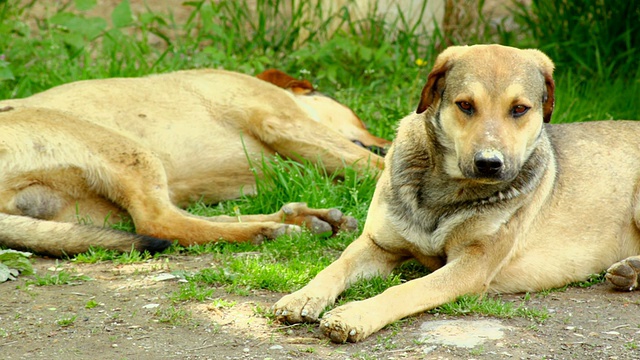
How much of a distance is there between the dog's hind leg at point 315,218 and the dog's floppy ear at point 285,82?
1600 millimetres

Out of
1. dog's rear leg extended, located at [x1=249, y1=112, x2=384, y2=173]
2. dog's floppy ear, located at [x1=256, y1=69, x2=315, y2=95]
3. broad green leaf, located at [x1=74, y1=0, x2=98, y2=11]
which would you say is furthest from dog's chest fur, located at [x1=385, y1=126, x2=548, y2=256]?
broad green leaf, located at [x1=74, y1=0, x2=98, y2=11]

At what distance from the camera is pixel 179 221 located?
5609 millimetres

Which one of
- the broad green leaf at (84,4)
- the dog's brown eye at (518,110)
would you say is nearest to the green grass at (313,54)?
the broad green leaf at (84,4)

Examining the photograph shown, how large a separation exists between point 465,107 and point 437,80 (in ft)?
0.99

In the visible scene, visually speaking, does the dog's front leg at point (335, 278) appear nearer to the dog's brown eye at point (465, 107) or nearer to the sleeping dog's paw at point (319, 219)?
the sleeping dog's paw at point (319, 219)

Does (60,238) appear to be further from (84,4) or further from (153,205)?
(84,4)

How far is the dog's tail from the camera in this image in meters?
5.16

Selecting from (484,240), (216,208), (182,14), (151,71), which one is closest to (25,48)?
(151,71)

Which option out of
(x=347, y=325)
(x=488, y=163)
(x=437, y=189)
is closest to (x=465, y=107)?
(x=488, y=163)

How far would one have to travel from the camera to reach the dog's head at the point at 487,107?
4.15 m

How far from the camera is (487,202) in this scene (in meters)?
4.59

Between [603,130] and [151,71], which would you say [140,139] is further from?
[603,130]

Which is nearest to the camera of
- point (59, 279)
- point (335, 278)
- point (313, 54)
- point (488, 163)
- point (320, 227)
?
point (488, 163)

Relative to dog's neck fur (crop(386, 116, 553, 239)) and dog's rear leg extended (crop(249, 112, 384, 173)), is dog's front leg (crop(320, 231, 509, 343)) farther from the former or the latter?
dog's rear leg extended (crop(249, 112, 384, 173))
